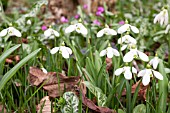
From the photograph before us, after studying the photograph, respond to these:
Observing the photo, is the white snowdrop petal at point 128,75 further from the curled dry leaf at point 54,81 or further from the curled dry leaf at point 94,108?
the curled dry leaf at point 54,81

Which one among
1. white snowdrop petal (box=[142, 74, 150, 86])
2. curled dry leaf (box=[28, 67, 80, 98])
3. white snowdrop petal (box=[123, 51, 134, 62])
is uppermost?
white snowdrop petal (box=[123, 51, 134, 62])

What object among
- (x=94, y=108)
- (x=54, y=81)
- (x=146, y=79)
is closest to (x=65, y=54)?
(x=54, y=81)

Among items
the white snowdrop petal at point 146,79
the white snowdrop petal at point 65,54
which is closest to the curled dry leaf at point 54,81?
the white snowdrop petal at point 65,54

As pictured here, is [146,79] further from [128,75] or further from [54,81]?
[54,81]

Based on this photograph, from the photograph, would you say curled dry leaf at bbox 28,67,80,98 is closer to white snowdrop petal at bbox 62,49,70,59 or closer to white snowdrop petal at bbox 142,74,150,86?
white snowdrop petal at bbox 62,49,70,59

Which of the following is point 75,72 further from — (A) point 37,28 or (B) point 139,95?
(A) point 37,28

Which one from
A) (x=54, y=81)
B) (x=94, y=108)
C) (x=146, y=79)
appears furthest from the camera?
(x=54, y=81)

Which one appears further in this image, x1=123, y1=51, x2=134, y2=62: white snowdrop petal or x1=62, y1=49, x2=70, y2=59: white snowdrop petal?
x1=62, y1=49, x2=70, y2=59: white snowdrop petal

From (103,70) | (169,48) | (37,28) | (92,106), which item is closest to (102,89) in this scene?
(103,70)

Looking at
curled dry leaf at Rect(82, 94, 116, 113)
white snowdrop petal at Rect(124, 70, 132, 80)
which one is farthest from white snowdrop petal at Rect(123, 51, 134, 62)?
curled dry leaf at Rect(82, 94, 116, 113)
